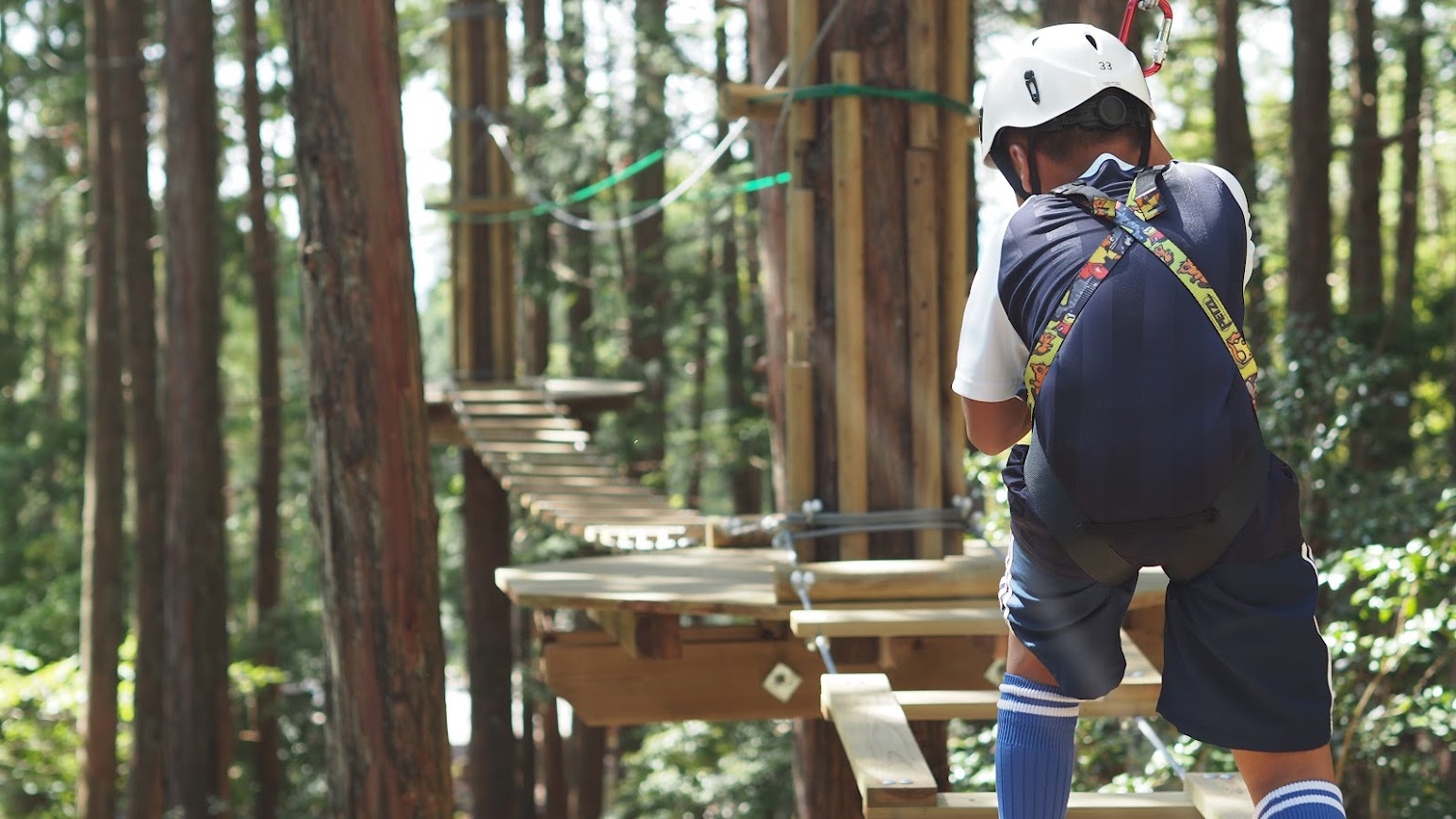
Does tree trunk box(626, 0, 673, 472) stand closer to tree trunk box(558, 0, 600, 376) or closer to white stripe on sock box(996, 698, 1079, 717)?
tree trunk box(558, 0, 600, 376)

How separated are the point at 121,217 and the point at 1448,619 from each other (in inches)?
351

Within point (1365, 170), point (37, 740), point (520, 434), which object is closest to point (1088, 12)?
point (520, 434)

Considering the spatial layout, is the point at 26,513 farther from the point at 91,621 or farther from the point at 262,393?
the point at 91,621

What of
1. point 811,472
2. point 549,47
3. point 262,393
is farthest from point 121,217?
point 811,472

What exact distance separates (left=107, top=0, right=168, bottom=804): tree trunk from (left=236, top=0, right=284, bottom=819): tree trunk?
242 cm

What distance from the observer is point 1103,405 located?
1827mm

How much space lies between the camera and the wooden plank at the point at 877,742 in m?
2.13

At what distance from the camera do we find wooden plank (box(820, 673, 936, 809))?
2.13 meters

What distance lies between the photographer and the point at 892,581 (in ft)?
11.2

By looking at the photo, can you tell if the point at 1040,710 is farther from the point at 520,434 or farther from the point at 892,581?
the point at 520,434

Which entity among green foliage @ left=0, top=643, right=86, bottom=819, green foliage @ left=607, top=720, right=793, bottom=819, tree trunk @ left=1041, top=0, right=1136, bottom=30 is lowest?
green foliage @ left=607, top=720, right=793, bottom=819

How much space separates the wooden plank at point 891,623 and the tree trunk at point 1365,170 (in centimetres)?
834

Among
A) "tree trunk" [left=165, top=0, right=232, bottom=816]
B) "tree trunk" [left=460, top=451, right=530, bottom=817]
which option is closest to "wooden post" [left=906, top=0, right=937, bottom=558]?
"tree trunk" [left=460, top=451, right=530, bottom=817]

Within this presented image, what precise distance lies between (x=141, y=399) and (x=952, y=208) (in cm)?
837
